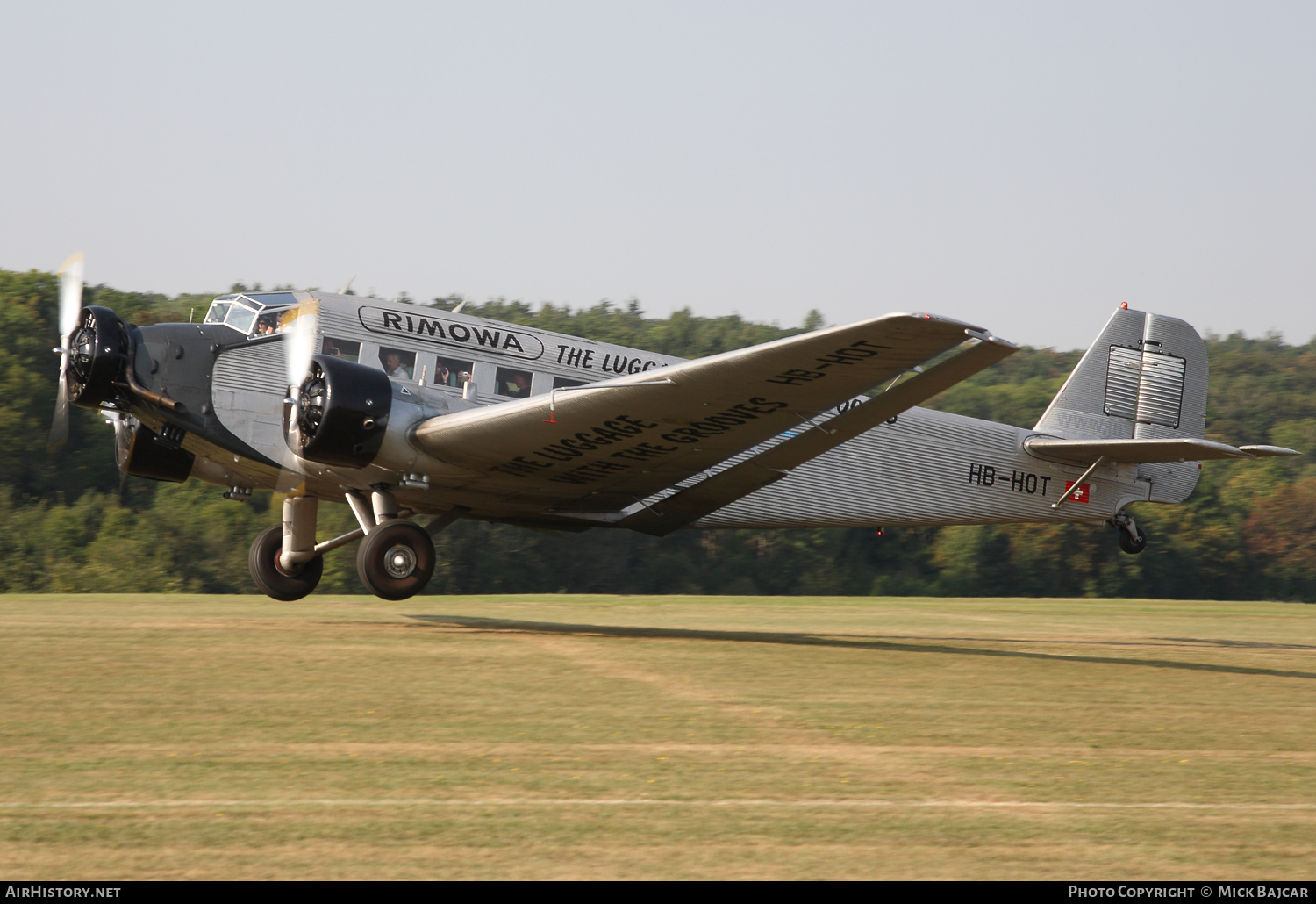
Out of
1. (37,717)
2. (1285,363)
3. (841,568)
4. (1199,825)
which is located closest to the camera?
(1199,825)

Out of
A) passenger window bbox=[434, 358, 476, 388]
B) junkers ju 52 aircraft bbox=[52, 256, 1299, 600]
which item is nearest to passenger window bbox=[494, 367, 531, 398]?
junkers ju 52 aircraft bbox=[52, 256, 1299, 600]

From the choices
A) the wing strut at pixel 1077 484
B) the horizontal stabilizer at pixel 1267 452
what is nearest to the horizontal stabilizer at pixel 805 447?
the horizontal stabilizer at pixel 1267 452

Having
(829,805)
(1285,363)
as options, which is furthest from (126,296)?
(1285,363)

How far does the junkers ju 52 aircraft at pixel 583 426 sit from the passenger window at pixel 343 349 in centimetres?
3

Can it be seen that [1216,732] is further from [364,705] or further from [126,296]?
[126,296]

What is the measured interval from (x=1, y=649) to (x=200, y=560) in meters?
30.2

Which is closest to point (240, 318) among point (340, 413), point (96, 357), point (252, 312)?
point (252, 312)

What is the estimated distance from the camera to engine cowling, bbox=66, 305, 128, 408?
1230 cm

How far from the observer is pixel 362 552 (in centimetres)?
1247

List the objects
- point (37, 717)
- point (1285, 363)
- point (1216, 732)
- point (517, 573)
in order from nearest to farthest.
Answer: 1. point (37, 717)
2. point (1216, 732)
3. point (517, 573)
4. point (1285, 363)

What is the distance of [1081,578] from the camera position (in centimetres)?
4875

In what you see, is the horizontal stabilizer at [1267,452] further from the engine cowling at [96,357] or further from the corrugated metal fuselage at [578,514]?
the engine cowling at [96,357]

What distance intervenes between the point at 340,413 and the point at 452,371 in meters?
1.95

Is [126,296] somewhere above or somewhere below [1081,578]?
above
